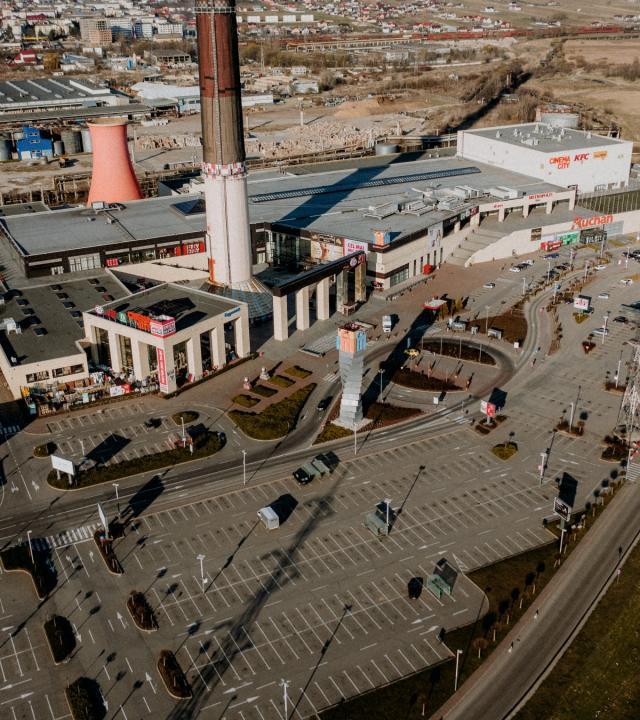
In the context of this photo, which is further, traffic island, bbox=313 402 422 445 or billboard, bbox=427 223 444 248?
billboard, bbox=427 223 444 248

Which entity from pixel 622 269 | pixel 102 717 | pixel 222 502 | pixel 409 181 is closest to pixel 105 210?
pixel 409 181

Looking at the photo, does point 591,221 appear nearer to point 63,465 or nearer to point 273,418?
point 273,418

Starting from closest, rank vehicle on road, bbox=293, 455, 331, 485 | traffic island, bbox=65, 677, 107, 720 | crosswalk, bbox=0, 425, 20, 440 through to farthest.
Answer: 1. traffic island, bbox=65, 677, 107, 720
2. vehicle on road, bbox=293, 455, 331, 485
3. crosswalk, bbox=0, 425, 20, 440

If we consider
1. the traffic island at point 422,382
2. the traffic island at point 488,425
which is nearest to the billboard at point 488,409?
the traffic island at point 488,425

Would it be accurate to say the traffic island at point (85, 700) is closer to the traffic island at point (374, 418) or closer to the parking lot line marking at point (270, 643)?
the parking lot line marking at point (270, 643)

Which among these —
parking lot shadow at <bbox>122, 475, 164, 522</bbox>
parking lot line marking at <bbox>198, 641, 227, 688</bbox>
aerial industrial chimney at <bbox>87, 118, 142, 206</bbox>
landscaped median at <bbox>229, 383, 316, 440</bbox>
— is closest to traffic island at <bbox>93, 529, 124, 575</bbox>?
parking lot shadow at <bbox>122, 475, 164, 522</bbox>

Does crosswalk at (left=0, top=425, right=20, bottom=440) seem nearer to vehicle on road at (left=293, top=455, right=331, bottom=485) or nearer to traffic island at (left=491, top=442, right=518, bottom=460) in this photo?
vehicle on road at (left=293, top=455, right=331, bottom=485)
